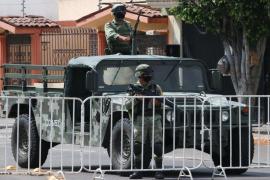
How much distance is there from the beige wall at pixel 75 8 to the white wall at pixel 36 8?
0.94 meters

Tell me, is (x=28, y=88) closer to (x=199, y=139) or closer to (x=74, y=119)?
(x=74, y=119)

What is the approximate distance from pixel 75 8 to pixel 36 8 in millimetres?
2675

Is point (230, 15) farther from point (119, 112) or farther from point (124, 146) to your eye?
point (124, 146)

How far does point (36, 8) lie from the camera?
43.4 metres

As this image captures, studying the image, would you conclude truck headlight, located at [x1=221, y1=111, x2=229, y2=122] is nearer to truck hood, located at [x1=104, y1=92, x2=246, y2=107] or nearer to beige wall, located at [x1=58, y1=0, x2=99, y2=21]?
truck hood, located at [x1=104, y1=92, x2=246, y2=107]

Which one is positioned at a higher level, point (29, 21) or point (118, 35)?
point (29, 21)

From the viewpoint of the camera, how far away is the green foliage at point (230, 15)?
27047 millimetres

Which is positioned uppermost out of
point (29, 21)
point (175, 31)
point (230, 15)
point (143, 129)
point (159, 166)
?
point (29, 21)

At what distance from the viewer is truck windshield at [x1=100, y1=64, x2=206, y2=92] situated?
55.1ft

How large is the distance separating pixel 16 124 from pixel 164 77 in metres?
2.53

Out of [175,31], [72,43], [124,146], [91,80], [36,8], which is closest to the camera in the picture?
[124,146]

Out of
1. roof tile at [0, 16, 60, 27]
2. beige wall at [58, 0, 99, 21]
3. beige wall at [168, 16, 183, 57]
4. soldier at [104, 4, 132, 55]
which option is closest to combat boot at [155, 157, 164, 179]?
soldier at [104, 4, 132, 55]

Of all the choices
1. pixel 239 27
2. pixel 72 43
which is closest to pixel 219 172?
pixel 239 27

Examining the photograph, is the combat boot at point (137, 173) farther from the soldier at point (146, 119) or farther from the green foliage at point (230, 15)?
the green foliage at point (230, 15)
